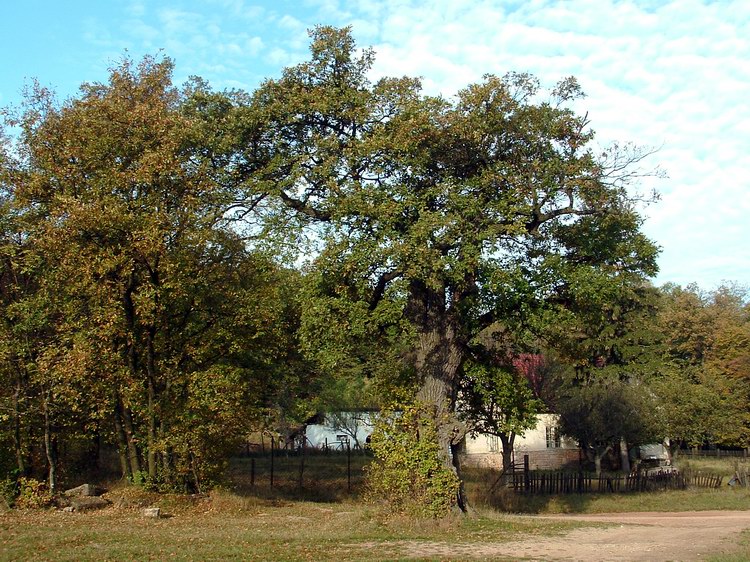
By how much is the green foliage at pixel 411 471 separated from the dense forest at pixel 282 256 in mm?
130

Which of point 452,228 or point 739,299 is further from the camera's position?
point 739,299

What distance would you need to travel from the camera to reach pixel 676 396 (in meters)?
40.8

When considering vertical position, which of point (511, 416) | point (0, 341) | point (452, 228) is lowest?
point (511, 416)

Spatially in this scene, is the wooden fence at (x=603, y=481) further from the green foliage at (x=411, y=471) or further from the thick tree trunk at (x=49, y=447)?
the thick tree trunk at (x=49, y=447)

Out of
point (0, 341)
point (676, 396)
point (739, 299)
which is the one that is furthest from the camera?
point (739, 299)

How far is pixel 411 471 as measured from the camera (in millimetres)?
18016

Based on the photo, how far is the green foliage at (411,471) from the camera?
698 inches

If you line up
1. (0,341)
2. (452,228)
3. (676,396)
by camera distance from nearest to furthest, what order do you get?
1. (452,228)
2. (0,341)
3. (676,396)

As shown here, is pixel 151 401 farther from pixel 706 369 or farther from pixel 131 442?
pixel 706 369

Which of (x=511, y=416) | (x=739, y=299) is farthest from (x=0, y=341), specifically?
(x=739, y=299)

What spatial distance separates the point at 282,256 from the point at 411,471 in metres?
6.36

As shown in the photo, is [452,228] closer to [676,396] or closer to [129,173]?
[129,173]

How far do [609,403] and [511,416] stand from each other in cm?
1837

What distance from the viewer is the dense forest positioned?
18.4 metres
